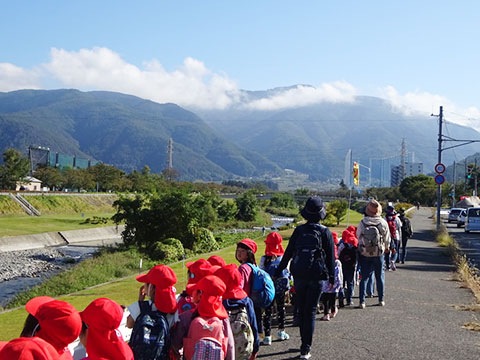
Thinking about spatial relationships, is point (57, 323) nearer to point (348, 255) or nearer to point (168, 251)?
point (348, 255)

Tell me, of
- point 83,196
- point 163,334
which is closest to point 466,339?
point 163,334

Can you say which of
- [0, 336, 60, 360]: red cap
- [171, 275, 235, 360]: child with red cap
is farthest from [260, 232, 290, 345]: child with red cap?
[0, 336, 60, 360]: red cap

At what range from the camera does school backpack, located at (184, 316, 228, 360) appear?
460 centimetres

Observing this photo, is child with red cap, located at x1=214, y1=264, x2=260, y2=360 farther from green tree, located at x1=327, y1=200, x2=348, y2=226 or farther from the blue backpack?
green tree, located at x1=327, y1=200, x2=348, y2=226

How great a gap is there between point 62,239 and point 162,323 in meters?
35.8

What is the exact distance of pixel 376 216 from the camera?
995 cm

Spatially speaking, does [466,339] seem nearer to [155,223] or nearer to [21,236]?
[155,223]

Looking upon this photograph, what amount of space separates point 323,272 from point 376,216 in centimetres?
353

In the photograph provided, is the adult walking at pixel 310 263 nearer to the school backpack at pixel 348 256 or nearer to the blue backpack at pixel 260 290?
the blue backpack at pixel 260 290

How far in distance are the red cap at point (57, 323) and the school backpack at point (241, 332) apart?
2364 millimetres

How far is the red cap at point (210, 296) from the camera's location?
4.60m

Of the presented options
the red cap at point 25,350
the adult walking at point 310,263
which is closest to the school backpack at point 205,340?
the red cap at point 25,350

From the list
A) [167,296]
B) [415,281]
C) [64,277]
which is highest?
[167,296]

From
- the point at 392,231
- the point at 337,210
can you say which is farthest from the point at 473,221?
the point at 392,231
